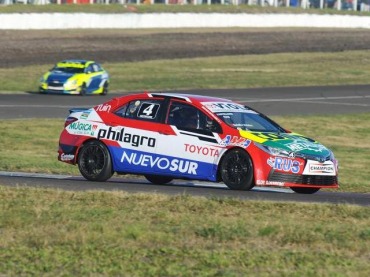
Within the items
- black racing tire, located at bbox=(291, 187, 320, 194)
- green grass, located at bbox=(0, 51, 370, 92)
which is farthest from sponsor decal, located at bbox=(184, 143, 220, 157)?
green grass, located at bbox=(0, 51, 370, 92)

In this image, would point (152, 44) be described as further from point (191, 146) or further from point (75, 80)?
point (191, 146)

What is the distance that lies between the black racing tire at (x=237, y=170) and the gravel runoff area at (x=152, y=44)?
36.3 meters

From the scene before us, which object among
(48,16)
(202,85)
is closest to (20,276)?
(202,85)

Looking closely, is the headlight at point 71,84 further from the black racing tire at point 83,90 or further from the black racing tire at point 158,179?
the black racing tire at point 158,179

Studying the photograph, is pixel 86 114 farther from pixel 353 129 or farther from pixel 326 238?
pixel 353 129

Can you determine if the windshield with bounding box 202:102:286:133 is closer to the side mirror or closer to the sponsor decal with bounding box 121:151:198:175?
the side mirror

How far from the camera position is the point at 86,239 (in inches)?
420

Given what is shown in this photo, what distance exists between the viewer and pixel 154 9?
8162 centimetres

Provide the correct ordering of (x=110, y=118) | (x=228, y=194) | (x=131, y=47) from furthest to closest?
(x=131, y=47) → (x=110, y=118) → (x=228, y=194)

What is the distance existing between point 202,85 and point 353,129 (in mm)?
14763

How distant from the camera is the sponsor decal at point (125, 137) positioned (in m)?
16.5

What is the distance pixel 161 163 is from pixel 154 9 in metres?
65.9

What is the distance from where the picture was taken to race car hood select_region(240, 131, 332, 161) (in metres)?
15.8

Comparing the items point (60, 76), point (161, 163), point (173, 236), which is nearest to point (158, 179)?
point (161, 163)
